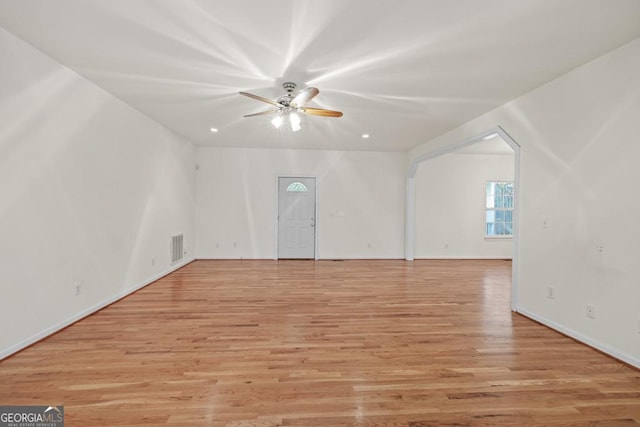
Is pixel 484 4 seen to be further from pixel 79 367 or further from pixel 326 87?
pixel 79 367

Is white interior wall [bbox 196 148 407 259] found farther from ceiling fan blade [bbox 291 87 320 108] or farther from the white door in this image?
ceiling fan blade [bbox 291 87 320 108]

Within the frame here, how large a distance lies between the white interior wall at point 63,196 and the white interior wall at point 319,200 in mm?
2126

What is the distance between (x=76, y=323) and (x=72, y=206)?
1.22m

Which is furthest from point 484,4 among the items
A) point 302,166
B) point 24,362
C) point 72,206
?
point 302,166

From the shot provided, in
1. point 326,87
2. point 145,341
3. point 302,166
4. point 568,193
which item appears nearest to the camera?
point 145,341

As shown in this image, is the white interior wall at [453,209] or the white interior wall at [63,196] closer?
the white interior wall at [63,196]

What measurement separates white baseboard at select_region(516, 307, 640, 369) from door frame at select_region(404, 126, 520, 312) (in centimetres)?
28

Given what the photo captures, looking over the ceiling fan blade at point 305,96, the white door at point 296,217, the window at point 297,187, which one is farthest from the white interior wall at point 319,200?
the ceiling fan blade at point 305,96

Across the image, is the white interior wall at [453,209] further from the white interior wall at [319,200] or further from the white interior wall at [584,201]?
the white interior wall at [584,201]

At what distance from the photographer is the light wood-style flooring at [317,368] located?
1.71m

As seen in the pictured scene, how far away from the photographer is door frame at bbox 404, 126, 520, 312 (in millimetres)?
3562

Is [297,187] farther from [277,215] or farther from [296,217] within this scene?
[277,215]

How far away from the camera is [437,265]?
6.31 meters

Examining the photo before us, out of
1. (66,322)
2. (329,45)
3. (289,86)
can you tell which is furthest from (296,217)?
(329,45)
